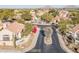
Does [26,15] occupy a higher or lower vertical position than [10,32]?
higher

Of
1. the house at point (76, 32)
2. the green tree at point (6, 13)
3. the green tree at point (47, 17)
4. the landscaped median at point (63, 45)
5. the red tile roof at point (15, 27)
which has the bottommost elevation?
the landscaped median at point (63, 45)

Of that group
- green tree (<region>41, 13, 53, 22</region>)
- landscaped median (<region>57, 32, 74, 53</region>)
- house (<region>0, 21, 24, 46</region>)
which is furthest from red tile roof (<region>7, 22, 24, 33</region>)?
landscaped median (<region>57, 32, 74, 53</region>)

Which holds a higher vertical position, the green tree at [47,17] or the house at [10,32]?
the green tree at [47,17]

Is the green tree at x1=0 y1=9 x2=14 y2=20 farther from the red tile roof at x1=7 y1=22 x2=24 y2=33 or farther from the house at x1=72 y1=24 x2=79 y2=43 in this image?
the house at x1=72 y1=24 x2=79 y2=43

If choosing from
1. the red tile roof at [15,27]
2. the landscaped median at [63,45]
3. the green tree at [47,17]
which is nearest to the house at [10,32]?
the red tile roof at [15,27]

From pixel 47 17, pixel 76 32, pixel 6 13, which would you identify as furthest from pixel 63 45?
pixel 6 13

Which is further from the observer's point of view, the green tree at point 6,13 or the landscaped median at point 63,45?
the green tree at point 6,13

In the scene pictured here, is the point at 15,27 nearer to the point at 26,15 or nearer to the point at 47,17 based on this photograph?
the point at 26,15

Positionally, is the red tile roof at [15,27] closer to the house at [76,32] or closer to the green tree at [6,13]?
the green tree at [6,13]

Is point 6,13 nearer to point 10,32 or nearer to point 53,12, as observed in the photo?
point 10,32
